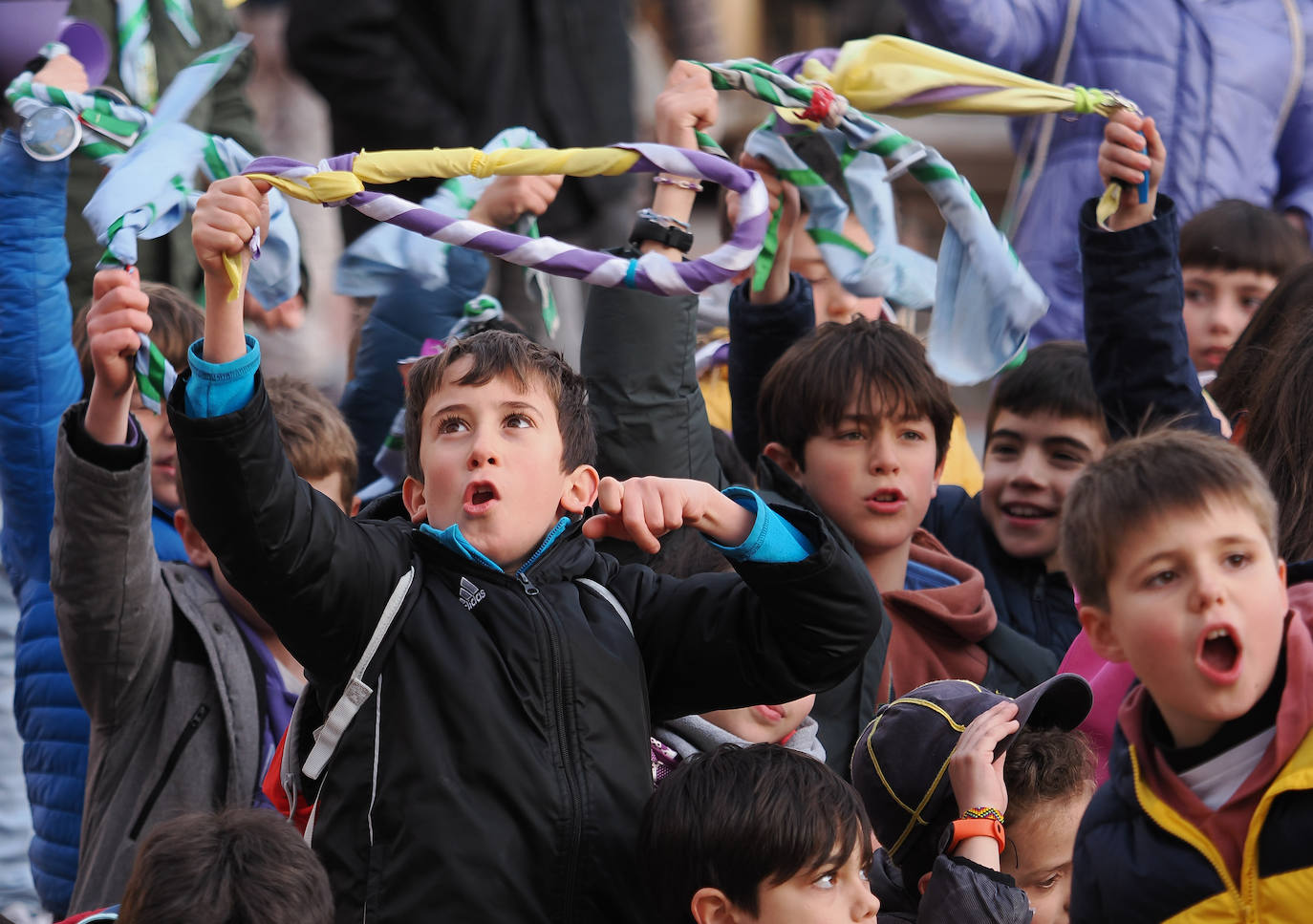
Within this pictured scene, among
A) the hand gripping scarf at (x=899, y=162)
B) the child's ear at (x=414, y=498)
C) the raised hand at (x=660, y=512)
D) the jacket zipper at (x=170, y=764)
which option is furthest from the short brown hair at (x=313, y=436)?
the raised hand at (x=660, y=512)

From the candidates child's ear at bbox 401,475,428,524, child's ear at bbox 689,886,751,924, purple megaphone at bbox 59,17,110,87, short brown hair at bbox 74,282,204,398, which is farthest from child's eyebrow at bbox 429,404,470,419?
purple megaphone at bbox 59,17,110,87

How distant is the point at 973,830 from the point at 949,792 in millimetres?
139

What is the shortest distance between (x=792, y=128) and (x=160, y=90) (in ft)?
6.64

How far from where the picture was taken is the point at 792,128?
3.48 metres

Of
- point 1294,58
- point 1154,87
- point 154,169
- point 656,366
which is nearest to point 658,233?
point 656,366

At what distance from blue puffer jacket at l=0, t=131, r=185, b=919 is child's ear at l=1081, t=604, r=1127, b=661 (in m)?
2.14

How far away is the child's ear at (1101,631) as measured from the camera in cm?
206

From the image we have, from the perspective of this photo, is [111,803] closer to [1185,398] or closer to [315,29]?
[1185,398]

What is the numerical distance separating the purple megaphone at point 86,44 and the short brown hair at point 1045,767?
2.60 m

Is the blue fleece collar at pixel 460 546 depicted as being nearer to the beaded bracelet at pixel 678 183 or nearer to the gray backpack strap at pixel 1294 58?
the beaded bracelet at pixel 678 183

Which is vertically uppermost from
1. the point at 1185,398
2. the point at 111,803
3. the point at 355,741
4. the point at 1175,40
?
the point at 1175,40

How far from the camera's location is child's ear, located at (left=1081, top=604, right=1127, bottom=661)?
2061 millimetres

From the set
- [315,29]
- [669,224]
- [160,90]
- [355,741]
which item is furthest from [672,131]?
[315,29]

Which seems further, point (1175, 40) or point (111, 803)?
point (1175, 40)
